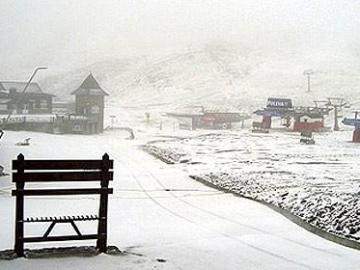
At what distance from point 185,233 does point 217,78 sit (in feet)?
160

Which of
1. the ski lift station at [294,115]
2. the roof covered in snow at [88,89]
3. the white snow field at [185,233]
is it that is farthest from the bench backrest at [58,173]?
the roof covered in snow at [88,89]

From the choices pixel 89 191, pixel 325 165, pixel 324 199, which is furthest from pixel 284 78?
pixel 89 191

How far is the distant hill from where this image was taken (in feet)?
147

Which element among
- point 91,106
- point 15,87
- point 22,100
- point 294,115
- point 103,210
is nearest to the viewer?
point 103,210

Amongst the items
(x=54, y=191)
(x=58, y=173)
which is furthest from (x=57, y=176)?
(x=54, y=191)

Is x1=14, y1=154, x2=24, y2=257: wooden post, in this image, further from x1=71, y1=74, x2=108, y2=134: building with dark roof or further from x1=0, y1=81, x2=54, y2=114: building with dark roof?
x1=0, y1=81, x2=54, y2=114: building with dark roof

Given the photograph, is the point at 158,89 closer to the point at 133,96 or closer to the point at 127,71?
the point at 133,96

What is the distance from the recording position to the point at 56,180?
4.46 meters

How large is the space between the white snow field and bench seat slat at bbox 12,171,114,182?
0.71m

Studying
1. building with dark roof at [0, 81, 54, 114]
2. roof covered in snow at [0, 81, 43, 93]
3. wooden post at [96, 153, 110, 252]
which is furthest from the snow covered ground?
roof covered in snow at [0, 81, 43, 93]

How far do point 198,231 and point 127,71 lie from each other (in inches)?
2164

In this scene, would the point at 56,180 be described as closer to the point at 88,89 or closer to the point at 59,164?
the point at 59,164

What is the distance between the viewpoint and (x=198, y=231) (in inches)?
232

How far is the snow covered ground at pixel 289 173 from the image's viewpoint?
659cm
